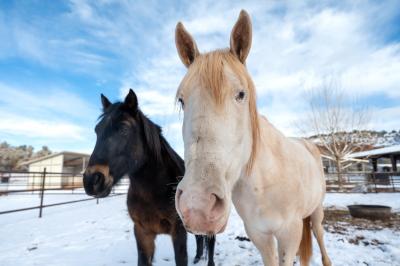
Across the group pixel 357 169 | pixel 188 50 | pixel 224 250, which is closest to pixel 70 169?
→ pixel 224 250

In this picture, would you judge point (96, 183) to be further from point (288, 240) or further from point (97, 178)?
point (288, 240)

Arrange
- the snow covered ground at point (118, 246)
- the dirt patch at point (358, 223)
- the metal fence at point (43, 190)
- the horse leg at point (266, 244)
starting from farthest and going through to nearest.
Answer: the metal fence at point (43, 190)
the dirt patch at point (358, 223)
the snow covered ground at point (118, 246)
the horse leg at point (266, 244)

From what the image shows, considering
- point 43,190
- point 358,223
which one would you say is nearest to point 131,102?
point 358,223

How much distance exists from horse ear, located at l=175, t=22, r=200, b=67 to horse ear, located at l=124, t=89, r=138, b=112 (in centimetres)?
117

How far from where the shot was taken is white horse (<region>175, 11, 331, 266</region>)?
3.26 ft

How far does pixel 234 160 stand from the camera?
4.03 feet

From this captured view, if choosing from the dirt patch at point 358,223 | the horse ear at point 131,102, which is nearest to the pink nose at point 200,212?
the horse ear at point 131,102

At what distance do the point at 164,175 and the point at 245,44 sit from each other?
177 centimetres

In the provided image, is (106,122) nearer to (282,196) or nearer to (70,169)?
(282,196)

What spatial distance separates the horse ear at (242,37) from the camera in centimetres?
159

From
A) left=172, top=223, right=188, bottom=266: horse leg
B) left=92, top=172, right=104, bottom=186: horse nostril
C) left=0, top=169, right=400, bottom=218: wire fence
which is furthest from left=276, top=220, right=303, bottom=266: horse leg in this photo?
left=0, top=169, right=400, bottom=218: wire fence

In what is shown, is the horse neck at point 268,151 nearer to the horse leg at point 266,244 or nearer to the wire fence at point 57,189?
the horse leg at point 266,244

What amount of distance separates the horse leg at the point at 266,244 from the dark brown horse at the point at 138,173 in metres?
0.85

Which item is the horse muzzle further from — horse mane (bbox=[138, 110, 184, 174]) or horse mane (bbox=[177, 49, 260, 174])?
horse mane (bbox=[177, 49, 260, 174])
